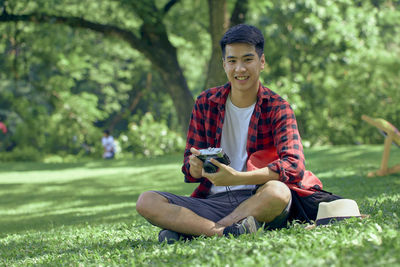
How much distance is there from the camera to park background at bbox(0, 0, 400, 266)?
4113mm

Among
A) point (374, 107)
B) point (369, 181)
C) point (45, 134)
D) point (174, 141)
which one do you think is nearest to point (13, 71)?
point (174, 141)

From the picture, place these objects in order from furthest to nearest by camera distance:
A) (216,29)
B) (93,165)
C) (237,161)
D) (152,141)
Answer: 1. (152,141)
2. (93,165)
3. (216,29)
4. (237,161)

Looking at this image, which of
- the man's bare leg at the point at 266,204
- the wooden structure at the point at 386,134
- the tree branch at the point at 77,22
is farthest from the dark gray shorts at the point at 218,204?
the tree branch at the point at 77,22

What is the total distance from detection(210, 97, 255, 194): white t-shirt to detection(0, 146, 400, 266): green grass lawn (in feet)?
2.26

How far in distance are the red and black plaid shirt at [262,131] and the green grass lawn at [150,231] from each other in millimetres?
498

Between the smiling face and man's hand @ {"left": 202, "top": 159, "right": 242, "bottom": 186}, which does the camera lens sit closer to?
man's hand @ {"left": 202, "top": 159, "right": 242, "bottom": 186}

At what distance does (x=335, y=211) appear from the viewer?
176 inches

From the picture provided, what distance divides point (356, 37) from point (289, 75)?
4.98m

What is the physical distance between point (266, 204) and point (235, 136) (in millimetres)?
779

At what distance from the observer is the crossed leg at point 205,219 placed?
4301mm

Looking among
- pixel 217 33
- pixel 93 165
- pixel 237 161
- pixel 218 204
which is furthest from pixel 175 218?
pixel 93 165

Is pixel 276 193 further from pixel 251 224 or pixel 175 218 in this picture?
pixel 175 218

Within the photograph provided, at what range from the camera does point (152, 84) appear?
125 feet

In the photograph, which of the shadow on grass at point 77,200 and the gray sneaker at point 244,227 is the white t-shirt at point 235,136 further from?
the shadow on grass at point 77,200
